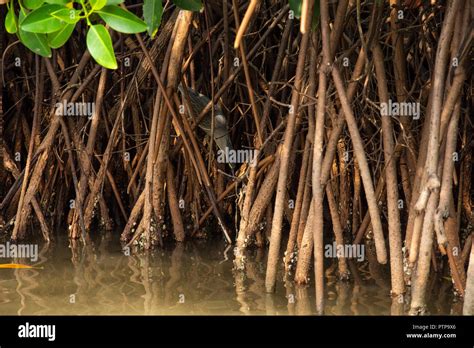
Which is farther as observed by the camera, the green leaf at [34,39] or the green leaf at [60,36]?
the green leaf at [34,39]

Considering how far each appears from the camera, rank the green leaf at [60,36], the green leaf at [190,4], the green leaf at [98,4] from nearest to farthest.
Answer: the green leaf at [98,4], the green leaf at [60,36], the green leaf at [190,4]

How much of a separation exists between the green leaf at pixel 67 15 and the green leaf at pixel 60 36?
0.12 meters

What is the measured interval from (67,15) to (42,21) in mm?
80

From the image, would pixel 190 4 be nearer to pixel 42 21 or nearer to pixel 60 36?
pixel 60 36

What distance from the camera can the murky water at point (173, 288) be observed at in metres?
3.12

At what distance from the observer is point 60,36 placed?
2586mm

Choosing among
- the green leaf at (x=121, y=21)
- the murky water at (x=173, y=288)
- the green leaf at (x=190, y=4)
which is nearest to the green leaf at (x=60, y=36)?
the green leaf at (x=121, y=21)

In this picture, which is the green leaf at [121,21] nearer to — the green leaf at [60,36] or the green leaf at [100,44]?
the green leaf at [100,44]

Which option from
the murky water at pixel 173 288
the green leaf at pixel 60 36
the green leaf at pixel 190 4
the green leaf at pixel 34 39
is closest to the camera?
the green leaf at pixel 60 36

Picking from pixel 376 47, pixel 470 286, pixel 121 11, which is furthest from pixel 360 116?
pixel 121 11

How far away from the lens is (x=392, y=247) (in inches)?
117

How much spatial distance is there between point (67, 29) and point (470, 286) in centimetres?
146
